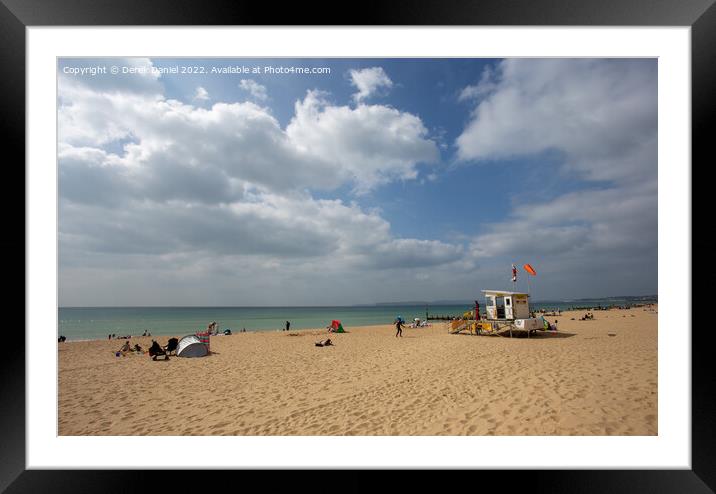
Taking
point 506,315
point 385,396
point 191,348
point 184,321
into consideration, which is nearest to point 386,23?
point 385,396

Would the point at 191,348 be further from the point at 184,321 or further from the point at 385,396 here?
the point at 184,321

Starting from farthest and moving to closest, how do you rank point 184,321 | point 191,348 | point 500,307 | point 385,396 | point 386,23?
1. point 184,321
2. point 500,307
3. point 191,348
4. point 385,396
5. point 386,23

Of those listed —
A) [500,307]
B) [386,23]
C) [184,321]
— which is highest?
[386,23]

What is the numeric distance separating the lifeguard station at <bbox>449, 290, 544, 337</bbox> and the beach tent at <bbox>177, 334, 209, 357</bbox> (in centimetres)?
972

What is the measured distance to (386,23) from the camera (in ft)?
7.84

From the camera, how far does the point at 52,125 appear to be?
2.73m

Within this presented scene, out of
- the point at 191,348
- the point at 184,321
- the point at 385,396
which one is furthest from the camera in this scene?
the point at 184,321

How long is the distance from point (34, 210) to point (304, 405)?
3.80m

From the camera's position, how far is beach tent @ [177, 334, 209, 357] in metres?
7.91

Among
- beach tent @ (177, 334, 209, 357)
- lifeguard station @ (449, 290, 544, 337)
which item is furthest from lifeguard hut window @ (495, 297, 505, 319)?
beach tent @ (177, 334, 209, 357)

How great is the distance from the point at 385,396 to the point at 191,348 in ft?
21.9

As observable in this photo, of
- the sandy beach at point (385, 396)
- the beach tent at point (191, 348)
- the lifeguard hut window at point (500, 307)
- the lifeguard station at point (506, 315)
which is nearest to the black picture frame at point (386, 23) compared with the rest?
the sandy beach at point (385, 396)

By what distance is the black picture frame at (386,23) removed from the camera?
2.34 metres

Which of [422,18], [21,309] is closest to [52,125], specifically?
[21,309]
